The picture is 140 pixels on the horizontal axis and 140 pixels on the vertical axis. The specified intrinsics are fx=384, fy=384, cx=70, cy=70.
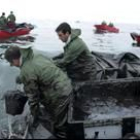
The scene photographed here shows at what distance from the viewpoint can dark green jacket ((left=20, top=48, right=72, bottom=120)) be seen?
6.02 meters

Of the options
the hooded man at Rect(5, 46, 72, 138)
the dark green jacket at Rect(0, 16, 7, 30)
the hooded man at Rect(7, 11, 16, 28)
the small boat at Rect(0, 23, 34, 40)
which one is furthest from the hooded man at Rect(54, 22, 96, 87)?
the hooded man at Rect(7, 11, 16, 28)

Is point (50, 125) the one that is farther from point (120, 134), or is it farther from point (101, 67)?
point (101, 67)

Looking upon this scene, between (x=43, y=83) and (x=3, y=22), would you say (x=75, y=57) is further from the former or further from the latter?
(x=3, y=22)

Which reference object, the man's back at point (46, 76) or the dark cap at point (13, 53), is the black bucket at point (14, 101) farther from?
the dark cap at point (13, 53)

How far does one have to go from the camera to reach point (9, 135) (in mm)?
6375

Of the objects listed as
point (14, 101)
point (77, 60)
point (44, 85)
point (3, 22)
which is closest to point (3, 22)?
point (3, 22)

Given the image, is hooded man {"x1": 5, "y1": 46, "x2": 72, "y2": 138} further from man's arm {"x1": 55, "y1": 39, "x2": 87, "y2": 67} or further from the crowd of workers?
man's arm {"x1": 55, "y1": 39, "x2": 87, "y2": 67}

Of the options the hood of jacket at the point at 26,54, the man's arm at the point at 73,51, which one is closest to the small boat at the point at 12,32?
the man's arm at the point at 73,51

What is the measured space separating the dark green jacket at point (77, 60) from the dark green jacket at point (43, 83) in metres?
1.51

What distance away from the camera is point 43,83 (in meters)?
6.20

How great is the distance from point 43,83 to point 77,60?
7.55 feet

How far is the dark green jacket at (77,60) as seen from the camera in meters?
7.77

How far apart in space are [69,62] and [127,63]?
127 inches

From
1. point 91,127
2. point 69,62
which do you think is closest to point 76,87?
point 69,62
